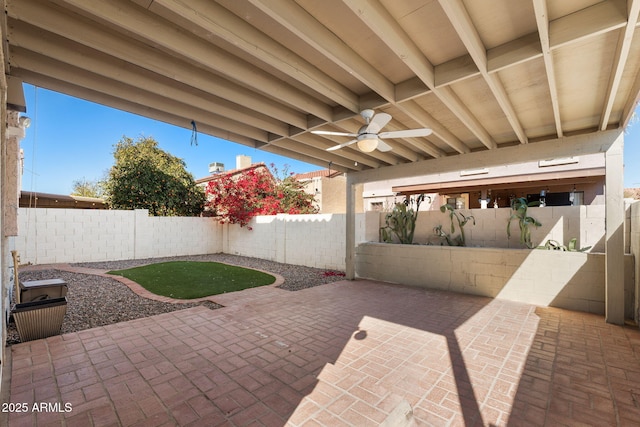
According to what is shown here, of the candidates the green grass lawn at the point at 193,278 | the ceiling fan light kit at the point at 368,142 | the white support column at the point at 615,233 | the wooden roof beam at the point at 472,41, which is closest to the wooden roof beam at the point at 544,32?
the wooden roof beam at the point at 472,41

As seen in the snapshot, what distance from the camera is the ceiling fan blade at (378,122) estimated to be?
11.4 ft

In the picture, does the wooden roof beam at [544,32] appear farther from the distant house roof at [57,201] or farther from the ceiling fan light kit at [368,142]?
the distant house roof at [57,201]

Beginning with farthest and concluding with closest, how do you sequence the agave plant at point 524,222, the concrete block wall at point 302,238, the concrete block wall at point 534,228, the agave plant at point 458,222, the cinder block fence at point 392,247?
the concrete block wall at point 302,238 < the agave plant at point 458,222 < the agave plant at point 524,222 < the concrete block wall at point 534,228 < the cinder block fence at point 392,247

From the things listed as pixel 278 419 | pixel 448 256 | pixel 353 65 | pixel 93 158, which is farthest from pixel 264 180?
pixel 93 158

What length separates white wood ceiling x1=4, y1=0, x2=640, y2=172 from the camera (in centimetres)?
225

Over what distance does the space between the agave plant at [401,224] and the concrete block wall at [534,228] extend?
0.20 metres

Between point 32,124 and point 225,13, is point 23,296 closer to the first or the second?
point 32,124

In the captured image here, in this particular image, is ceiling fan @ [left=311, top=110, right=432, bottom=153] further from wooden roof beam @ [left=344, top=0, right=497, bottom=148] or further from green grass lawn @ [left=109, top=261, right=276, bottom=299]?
green grass lawn @ [left=109, top=261, right=276, bottom=299]

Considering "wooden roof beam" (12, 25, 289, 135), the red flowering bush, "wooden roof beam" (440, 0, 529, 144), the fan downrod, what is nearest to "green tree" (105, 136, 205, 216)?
the red flowering bush

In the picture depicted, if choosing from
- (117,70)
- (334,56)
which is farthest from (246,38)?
(117,70)

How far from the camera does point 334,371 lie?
2.98m

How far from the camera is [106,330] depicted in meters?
4.01

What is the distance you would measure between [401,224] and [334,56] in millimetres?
5816

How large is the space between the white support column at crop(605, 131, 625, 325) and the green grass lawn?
658 cm
